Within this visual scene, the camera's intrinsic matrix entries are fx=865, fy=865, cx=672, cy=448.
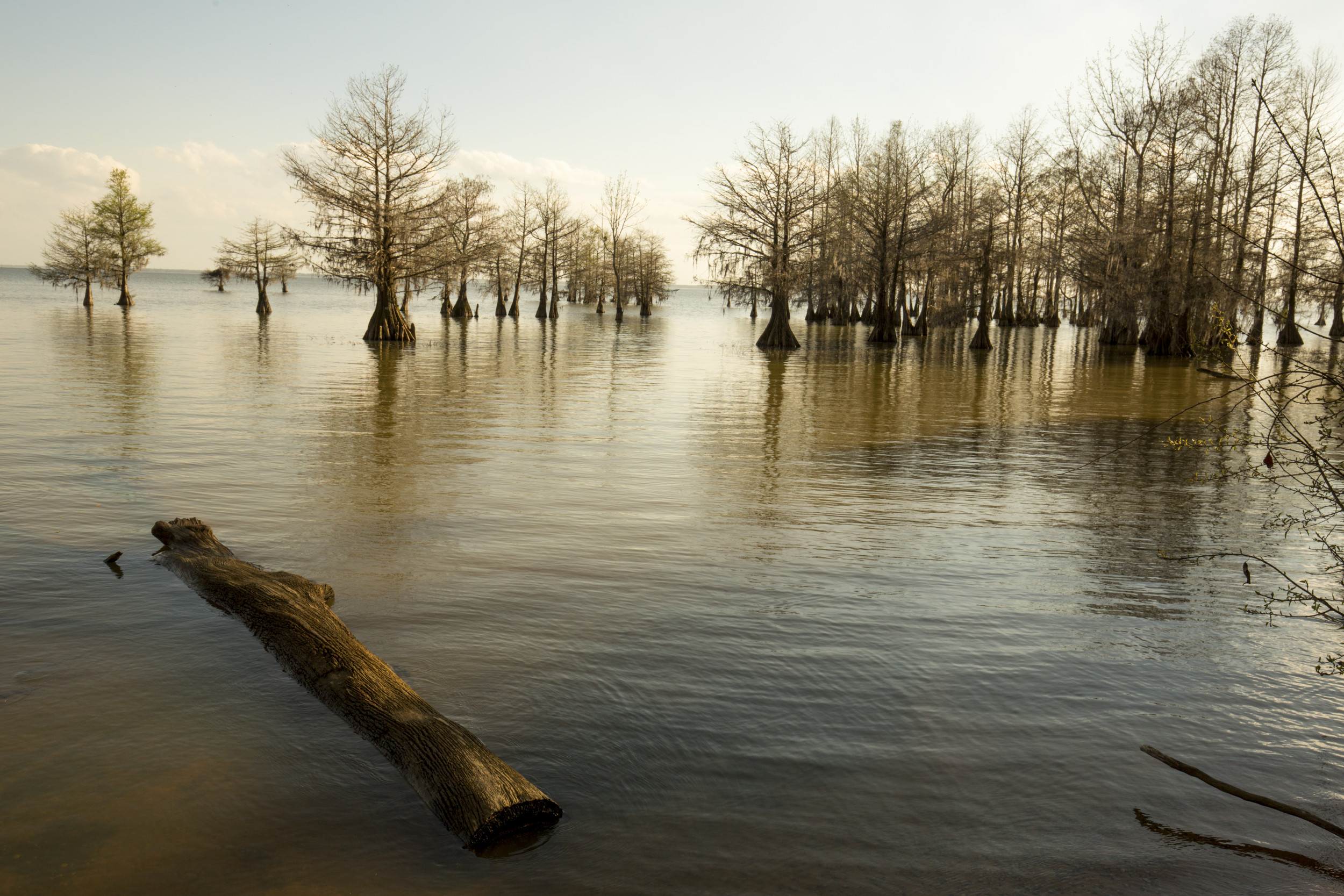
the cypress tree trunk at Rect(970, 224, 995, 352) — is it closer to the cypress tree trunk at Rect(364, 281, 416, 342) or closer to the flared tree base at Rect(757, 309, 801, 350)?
the flared tree base at Rect(757, 309, 801, 350)

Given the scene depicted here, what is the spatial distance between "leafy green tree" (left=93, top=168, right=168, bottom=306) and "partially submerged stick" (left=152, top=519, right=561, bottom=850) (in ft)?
206

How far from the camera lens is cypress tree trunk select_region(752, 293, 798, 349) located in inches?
1487

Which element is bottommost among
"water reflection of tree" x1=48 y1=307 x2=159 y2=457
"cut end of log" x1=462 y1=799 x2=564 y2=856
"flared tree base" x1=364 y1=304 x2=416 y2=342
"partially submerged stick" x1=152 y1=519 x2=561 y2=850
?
"cut end of log" x1=462 y1=799 x2=564 y2=856

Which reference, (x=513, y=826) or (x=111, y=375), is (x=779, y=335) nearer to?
(x=111, y=375)

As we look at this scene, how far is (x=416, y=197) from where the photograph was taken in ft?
118

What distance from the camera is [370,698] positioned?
425cm

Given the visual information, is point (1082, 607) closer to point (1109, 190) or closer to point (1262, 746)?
point (1262, 746)

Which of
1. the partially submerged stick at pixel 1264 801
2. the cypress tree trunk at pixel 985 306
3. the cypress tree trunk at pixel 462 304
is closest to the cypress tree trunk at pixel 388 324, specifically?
the cypress tree trunk at pixel 462 304

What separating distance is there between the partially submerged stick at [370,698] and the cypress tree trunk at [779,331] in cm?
3273

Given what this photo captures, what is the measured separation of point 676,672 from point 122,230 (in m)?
66.8

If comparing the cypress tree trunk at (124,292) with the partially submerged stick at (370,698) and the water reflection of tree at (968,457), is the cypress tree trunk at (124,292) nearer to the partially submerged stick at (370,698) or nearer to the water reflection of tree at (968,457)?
the water reflection of tree at (968,457)

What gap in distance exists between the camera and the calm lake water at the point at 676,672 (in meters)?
3.46

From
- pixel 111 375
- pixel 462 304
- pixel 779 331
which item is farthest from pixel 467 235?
pixel 111 375

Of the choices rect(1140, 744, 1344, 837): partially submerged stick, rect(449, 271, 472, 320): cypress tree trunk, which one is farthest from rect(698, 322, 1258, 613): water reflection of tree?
rect(449, 271, 472, 320): cypress tree trunk
